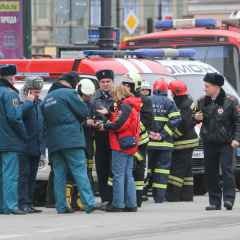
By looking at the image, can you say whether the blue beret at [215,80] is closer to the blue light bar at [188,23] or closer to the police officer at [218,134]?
the police officer at [218,134]

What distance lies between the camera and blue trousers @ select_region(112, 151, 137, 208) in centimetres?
1376

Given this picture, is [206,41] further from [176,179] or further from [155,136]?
[155,136]

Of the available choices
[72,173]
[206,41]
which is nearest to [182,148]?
[72,173]

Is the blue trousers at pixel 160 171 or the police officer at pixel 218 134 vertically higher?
the police officer at pixel 218 134

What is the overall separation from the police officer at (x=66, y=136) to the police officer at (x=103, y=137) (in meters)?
0.45

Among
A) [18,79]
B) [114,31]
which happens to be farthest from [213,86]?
[114,31]

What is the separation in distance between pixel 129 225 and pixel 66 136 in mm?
1601

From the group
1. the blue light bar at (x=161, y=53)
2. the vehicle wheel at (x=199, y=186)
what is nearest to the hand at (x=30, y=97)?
the blue light bar at (x=161, y=53)

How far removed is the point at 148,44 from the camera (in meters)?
23.0

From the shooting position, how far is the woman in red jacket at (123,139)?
13703 millimetres

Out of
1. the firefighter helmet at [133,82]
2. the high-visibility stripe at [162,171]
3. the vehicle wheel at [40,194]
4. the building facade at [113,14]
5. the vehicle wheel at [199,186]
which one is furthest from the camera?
the building facade at [113,14]

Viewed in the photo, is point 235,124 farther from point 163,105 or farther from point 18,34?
point 18,34

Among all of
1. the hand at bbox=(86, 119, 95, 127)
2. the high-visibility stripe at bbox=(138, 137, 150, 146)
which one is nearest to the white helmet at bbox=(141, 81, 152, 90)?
the high-visibility stripe at bbox=(138, 137, 150, 146)

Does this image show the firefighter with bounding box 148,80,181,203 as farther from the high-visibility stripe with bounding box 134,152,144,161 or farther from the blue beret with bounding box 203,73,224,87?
the blue beret with bounding box 203,73,224,87
